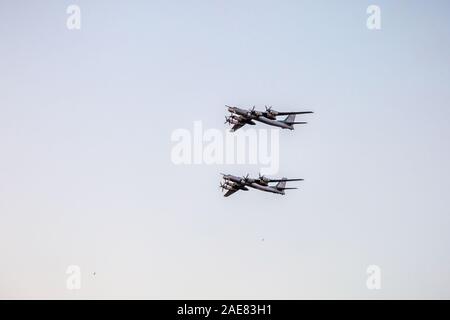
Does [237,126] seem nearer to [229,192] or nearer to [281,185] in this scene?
[229,192]

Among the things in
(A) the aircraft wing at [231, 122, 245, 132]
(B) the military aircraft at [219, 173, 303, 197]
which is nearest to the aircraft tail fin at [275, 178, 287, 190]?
(B) the military aircraft at [219, 173, 303, 197]

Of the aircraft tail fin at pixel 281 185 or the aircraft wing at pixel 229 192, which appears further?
the aircraft tail fin at pixel 281 185

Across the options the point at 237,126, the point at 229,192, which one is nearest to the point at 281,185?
the point at 229,192

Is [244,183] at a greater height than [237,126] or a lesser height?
lesser

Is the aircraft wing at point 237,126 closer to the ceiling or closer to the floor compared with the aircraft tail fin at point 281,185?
closer to the ceiling

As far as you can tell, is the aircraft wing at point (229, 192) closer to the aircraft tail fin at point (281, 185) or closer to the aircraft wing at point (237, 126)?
the aircraft tail fin at point (281, 185)

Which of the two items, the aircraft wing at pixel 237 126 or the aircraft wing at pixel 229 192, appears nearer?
the aircraft wing at pixel 237 126

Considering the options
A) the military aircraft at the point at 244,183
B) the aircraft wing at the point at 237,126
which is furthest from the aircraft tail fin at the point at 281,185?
the aircraft wing at the point at 237,126

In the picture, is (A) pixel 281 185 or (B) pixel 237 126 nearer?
(B) pixel 237 126

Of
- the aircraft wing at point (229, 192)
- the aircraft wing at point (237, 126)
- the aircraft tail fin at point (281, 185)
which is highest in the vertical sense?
the aircraft wing at point (237, 126)

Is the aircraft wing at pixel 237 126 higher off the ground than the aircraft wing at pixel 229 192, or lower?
higher
